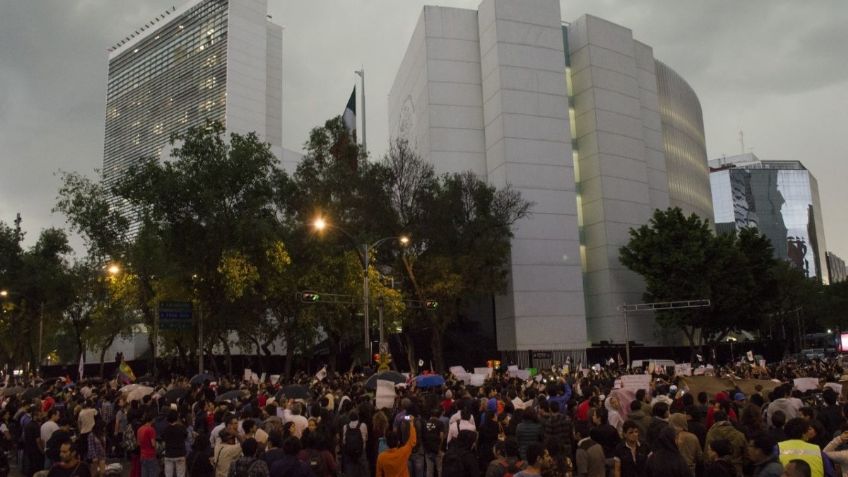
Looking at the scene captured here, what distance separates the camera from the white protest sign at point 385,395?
15.6m

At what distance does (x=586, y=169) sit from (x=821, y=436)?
53.8 metres

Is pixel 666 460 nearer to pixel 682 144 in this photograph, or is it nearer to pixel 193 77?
pixel 682 144

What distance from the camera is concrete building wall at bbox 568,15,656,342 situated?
5969 cm

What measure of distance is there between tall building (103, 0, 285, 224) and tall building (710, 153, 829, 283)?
372 feet

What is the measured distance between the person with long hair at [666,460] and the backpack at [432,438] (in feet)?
13.7

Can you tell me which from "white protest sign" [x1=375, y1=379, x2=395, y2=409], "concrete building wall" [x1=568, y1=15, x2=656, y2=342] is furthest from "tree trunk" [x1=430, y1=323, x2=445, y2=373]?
"white protest sign" [x1=375, y1=379, x2=395, y2=409]

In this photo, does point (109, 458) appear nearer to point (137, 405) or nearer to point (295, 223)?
point (137, 405)

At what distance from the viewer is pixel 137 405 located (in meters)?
15.6

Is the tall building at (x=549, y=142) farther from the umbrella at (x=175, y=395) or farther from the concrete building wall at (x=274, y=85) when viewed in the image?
the concrete building wall at (x=274, y=85)

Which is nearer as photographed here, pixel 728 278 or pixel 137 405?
pixel 137 405

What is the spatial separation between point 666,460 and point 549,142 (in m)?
52.5

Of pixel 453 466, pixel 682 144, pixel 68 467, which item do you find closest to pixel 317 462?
pixel 453 466

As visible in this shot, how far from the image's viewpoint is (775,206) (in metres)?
180

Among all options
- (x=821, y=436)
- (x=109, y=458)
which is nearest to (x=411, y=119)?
(x=109, y=458)
